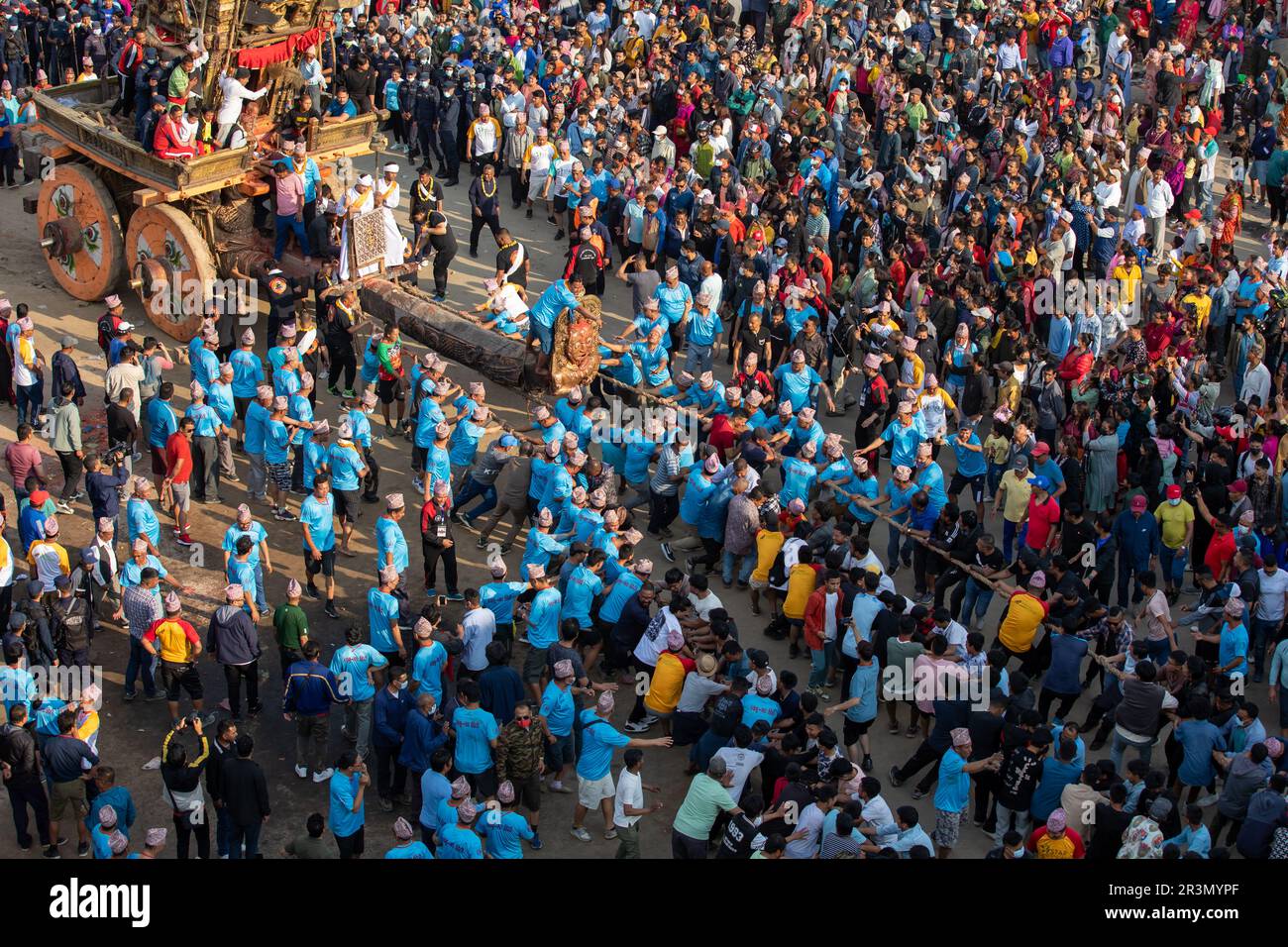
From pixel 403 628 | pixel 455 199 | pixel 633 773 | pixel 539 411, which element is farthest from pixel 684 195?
pixel 633 773

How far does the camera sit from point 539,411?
16.7 meters

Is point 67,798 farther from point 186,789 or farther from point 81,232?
point 81,232

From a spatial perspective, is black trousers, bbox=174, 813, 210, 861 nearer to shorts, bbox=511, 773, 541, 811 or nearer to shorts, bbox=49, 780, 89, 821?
shorts, bbox=49, 780, 89, 821

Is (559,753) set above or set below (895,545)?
below

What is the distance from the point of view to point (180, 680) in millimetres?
14430

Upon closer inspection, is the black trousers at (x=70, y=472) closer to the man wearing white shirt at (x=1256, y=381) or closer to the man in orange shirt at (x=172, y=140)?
the man in orange shirt at (x=172, y=140)

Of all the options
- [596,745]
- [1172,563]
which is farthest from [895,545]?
[596,745]

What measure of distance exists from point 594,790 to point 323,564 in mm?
4093

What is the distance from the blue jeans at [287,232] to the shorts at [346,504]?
4.19 metres

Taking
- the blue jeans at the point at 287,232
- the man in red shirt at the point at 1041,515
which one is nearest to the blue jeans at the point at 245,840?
the man in red shirt at the point at 1041,515

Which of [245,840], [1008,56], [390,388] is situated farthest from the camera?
[1008,56]

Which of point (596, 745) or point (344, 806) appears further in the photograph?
point (596, 745)

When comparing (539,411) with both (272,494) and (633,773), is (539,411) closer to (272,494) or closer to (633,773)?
(272,494)

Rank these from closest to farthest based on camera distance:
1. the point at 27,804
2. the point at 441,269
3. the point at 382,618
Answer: the point at 27,804 < the point at 382,618 < the point at 441,269
